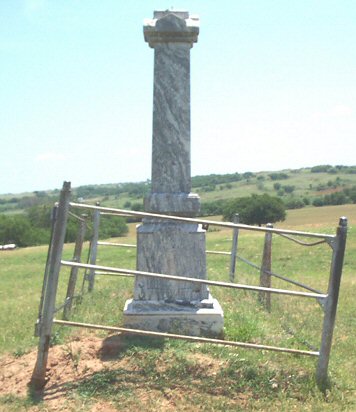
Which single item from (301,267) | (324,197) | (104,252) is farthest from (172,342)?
(324,197)

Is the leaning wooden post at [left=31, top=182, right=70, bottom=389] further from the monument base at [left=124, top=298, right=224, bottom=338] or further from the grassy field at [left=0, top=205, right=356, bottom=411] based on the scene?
the monument base at [left=124, top=298, right=224, bottom=338]

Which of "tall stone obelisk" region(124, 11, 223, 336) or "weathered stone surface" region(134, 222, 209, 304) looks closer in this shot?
"tall stone obelisk" region(124, 11, 223, 336)

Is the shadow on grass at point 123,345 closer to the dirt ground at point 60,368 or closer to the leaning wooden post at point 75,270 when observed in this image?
the dirt ground at point 60,368

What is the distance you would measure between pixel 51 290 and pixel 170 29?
3408 mm

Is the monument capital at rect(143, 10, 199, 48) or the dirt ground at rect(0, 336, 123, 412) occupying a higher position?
the monument capital at rect(143, 10, 199, 48)

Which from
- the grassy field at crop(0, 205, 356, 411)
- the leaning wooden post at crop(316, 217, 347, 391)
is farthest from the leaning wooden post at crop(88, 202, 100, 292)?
the leaning wooden post at crop(316, 217, 347, 391)

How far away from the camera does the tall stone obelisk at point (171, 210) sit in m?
5.66

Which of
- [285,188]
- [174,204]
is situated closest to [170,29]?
[174,204]

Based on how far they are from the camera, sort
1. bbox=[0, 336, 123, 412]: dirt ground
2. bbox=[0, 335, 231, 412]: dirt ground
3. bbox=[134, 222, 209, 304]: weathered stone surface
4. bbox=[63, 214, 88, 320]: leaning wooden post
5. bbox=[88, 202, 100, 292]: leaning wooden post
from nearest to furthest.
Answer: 1. bbox=[0, 335, 231, 412]: dirt ground
2. bbox=[0, 336, 123, 412]: dirt ground
3. bbox=[134, 222, 209, 304]: weathered stone surface
4. bbox=[63, 214, 88, 320]: leaning wooden post
5. bbox=[88, 202, 100, 292]: leaning wooden post

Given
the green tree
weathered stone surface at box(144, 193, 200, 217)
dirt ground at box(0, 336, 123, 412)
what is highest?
weathered stone surface at box(144, 193, 200, 217)

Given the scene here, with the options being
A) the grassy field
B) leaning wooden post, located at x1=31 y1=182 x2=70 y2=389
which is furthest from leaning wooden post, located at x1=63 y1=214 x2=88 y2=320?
leaning wooden post, located at x1=31 y1=182 x2=70 y2=389

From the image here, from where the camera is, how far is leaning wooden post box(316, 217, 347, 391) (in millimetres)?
4633

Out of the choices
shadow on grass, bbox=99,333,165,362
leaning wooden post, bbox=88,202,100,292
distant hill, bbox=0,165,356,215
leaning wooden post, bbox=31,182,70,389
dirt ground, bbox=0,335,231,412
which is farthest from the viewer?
distant hill, bbox=0,165,356,215

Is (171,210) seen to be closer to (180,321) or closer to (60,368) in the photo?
(180,321)
